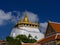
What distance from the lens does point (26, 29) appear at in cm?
8375

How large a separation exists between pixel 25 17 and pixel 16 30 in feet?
26.8

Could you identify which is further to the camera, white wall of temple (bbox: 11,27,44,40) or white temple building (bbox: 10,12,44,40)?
white temple building (bbox: 10,12,44,40)

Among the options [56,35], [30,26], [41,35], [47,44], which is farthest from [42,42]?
[30,26]

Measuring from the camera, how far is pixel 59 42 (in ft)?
125

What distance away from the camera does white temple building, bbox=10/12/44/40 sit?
267 feet

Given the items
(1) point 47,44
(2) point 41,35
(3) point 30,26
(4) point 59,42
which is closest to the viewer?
(4) point 59,42

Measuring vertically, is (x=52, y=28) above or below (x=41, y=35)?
above

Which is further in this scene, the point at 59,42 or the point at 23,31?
the point at 23,31

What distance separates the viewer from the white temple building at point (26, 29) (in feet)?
267

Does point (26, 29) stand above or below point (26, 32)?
above

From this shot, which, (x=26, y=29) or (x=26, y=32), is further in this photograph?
(x=26, y=29)

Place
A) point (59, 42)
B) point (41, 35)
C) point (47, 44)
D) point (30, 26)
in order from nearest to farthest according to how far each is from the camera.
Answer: point (59, 42), point (47, 44), point (41, 35), point (30, 26)

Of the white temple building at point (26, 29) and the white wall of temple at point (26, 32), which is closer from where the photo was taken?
the white wall of temple at point (26, 32)

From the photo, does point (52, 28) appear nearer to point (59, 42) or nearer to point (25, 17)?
point (59, 42)
